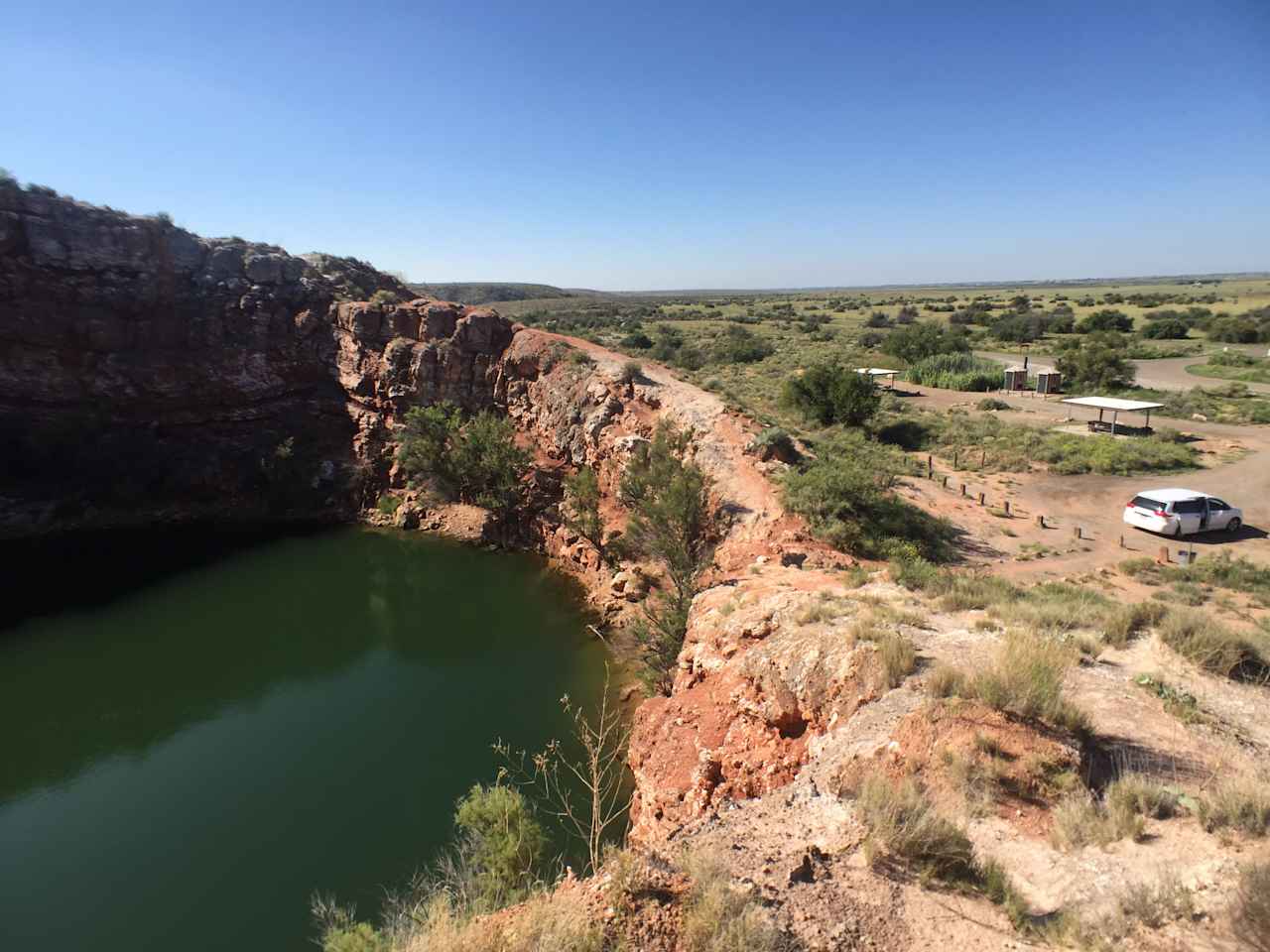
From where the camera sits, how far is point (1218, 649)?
7.80 m

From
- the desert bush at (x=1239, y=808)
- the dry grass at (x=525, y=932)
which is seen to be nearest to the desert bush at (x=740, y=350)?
the desert bush at (x=1239, y=808)

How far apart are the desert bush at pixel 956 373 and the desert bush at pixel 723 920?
3813 cm

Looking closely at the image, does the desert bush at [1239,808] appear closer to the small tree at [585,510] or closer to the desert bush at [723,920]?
the desert bush at [723,920]

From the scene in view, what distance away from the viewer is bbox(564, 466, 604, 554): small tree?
1978 centimetres

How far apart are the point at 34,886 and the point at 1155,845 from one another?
14398mm

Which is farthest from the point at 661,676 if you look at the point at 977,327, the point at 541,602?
the point at 977,327

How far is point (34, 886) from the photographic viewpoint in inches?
376

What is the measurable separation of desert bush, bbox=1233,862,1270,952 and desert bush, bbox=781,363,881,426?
995 inches

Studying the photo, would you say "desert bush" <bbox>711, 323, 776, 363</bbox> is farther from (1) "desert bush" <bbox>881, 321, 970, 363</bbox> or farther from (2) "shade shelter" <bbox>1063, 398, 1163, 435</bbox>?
(2) "shade shelter" <bbox>1063, 398, 1163, 435</bbox>

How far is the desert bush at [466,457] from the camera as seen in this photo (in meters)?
23.0

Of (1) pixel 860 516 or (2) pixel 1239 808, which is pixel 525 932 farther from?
(1) pixel 860 516

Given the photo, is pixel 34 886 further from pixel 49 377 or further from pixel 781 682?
pixel 49 377

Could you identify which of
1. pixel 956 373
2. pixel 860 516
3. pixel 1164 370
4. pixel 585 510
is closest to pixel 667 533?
pixel 860 516

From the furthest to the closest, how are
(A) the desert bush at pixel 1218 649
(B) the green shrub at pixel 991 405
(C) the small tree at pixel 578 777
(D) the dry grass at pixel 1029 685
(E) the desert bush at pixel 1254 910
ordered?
(B) the green shrub at pixel 991 405 < (C) the small tree at pixel 578 777 < (A) the desert bush at pixel 1218 649 < (D) the dry grass at pixel 1029 685 < (E) the desert bush at pixel 1254 910
